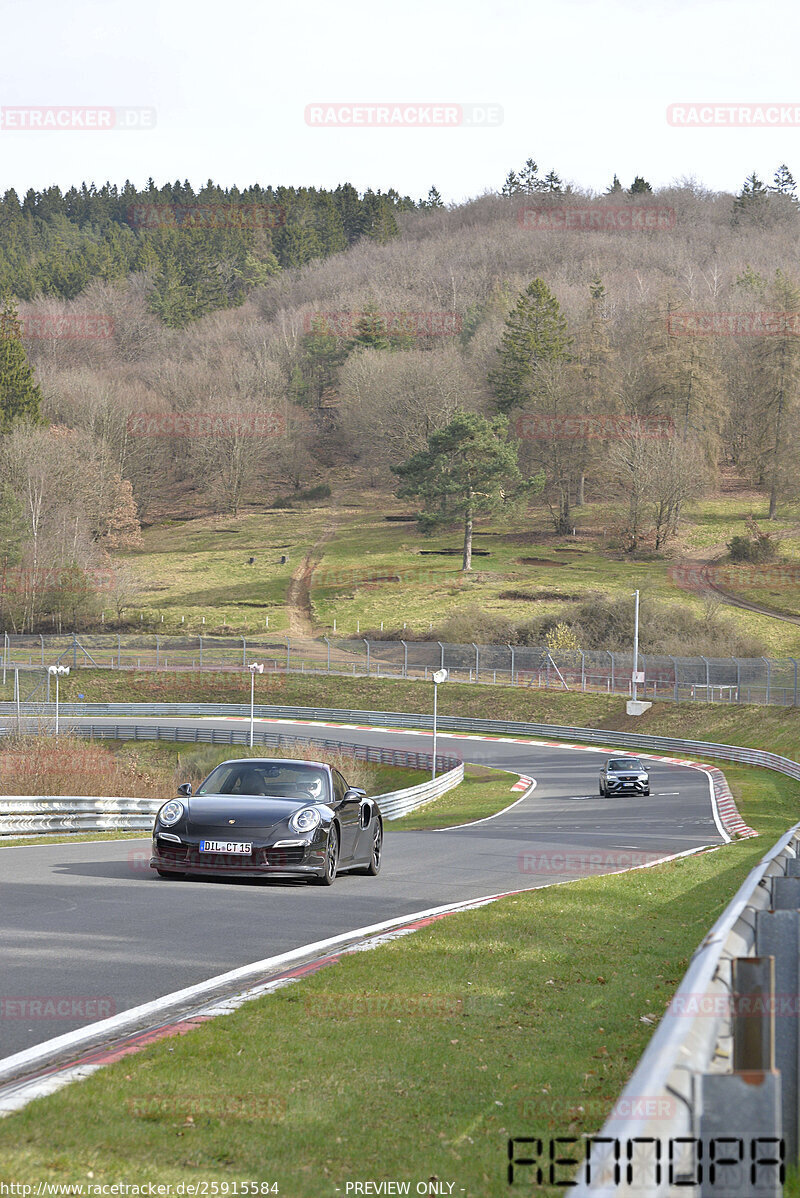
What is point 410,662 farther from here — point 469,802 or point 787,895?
point 787,895

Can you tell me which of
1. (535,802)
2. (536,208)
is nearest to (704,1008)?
(535,802)

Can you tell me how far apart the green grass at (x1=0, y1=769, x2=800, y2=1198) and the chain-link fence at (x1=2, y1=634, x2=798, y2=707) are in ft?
161

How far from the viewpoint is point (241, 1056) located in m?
5.96

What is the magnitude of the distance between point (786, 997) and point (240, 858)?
8959mm

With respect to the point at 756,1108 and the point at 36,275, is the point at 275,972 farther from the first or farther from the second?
the point at 36,275

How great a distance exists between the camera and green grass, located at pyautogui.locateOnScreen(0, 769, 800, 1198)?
4.52m

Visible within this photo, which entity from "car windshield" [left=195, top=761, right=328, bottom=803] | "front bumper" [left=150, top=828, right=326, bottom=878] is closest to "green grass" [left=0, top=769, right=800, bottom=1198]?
"front bumper" [left=150, top=828, right=326, bottom=878]

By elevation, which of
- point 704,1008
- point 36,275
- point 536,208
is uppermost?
point 536,208

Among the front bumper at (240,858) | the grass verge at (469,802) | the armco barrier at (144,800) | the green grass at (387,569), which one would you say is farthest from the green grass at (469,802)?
the green grass at (387,569)

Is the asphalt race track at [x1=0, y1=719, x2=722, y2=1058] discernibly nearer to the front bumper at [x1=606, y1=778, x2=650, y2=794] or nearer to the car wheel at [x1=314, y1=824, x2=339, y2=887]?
the car wheel at [x1=314, y1=824, x2=339, y2=887]

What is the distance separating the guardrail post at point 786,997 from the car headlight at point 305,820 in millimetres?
8729

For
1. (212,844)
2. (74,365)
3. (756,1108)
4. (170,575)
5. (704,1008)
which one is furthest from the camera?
(74,365)

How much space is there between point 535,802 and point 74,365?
10718cm

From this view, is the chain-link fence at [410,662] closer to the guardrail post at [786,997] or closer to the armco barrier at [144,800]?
the armco barrier at [144,800]
